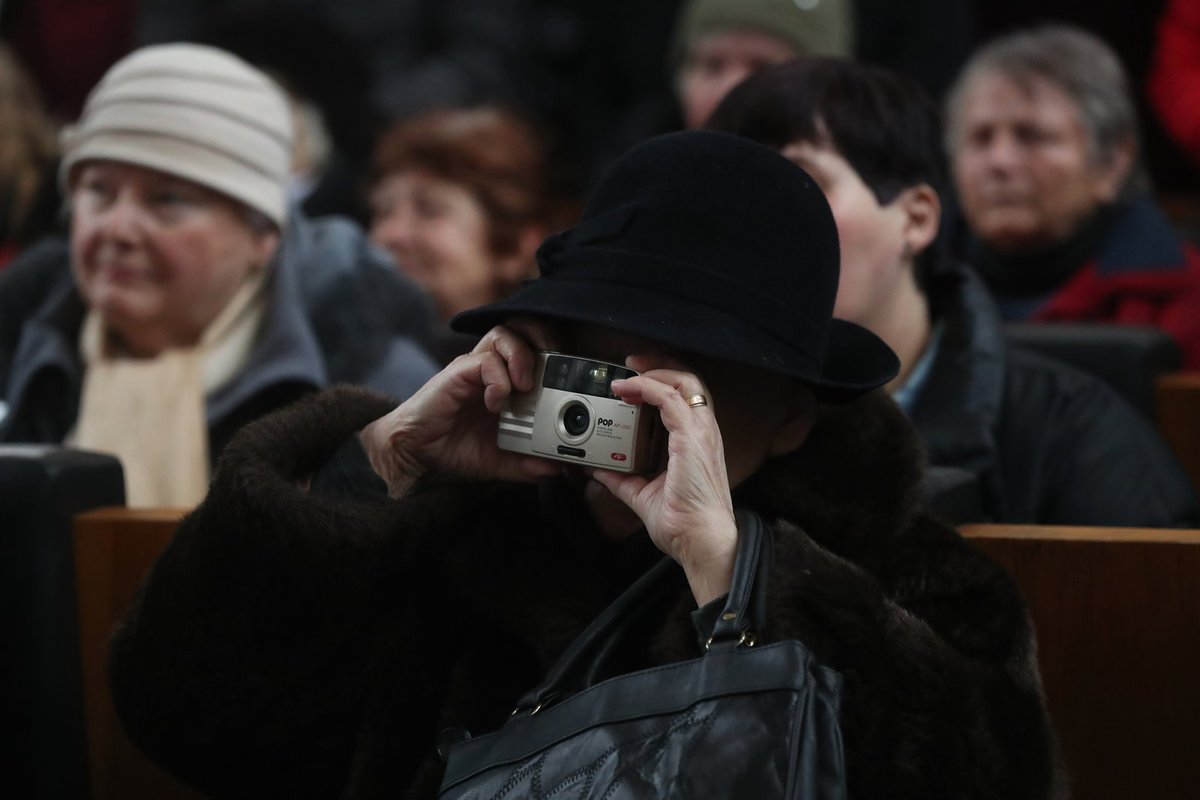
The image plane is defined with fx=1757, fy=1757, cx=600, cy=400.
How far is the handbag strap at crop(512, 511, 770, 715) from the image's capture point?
1409mm

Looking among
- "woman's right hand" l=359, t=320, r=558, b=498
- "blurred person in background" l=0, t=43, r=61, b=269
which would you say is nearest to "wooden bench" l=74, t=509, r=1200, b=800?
A: "woman's right hand" l=359, t=320, r=558, b=498

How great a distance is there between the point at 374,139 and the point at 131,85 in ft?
6.34

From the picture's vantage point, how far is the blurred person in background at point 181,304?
113 inches

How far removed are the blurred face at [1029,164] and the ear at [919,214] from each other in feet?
3.63

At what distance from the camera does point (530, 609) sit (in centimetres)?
164

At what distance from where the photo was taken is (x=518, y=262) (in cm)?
421

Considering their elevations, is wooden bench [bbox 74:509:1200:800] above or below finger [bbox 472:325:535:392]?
below

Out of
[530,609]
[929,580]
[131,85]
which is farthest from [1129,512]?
[131,85]

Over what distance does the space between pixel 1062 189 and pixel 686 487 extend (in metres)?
2.33

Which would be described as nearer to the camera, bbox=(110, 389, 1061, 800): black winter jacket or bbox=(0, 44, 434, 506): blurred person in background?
bbox=(110, 389, 1061, 800): black winter jacket

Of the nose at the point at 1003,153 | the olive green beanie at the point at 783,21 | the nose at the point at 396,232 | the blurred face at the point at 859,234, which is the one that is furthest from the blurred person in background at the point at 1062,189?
the nose at the point at 396,232

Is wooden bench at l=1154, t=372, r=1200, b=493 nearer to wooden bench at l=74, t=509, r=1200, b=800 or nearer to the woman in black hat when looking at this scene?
wooden bench at l=74, t=509, r=1200, b=800

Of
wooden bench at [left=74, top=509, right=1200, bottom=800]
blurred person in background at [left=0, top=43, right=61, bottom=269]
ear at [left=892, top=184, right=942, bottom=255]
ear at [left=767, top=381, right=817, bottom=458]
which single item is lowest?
wooden bench at [left=74, top=509, right=1200, bottom=800]

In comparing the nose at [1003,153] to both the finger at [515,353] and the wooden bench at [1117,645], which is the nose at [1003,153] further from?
the finger at [515,353]
